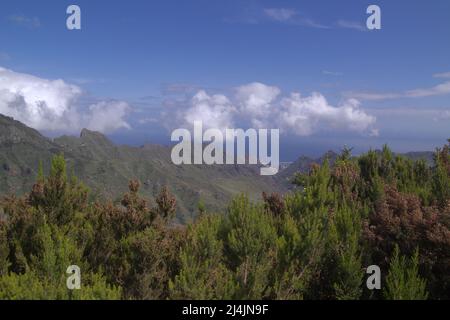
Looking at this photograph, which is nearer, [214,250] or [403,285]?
[403,285]

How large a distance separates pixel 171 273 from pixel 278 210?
744 centimetres

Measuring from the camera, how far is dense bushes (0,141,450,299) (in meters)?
10.0

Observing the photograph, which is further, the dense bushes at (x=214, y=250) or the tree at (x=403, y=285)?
the dense bushes at (x=214, y=250)

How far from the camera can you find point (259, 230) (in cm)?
1162

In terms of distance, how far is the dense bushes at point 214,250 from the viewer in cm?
1003

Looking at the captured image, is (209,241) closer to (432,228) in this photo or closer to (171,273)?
(171,273)

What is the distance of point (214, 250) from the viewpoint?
11305 millimetres

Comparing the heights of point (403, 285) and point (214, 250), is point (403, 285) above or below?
below

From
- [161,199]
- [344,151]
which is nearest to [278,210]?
[161,199]

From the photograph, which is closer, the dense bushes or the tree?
the tree
